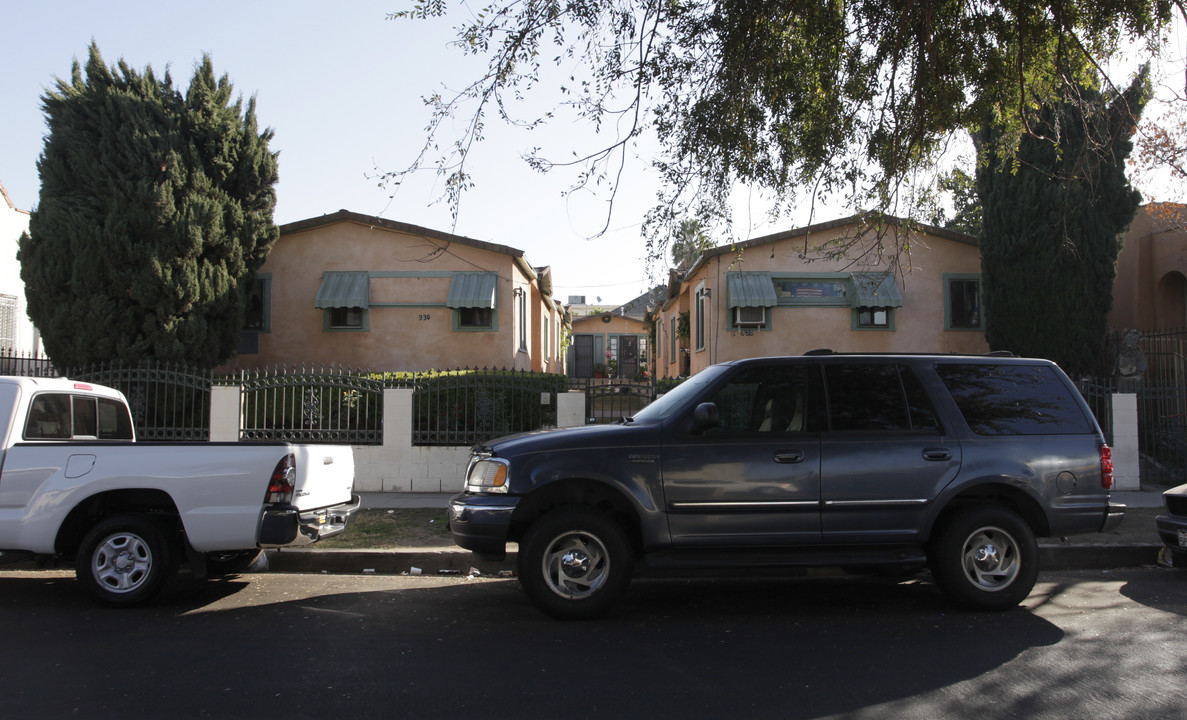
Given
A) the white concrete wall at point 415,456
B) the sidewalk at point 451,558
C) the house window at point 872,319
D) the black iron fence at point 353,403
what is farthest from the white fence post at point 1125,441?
the black iron fence at point 353,403

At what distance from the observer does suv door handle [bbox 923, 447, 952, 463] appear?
6223mm

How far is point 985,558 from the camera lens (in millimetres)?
6336

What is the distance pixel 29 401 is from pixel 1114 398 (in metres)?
13.5

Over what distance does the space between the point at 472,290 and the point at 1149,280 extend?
14934 mm

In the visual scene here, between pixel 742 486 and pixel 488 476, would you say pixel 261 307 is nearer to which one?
pixel 488 476

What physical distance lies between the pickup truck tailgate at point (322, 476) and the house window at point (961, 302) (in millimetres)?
14140

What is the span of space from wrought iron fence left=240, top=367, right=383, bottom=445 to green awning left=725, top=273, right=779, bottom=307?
7.64 m

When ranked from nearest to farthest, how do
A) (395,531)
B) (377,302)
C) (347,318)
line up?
1. (395,531)
2. (377,302)
3. (347,318)

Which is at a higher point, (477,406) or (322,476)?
(477,406)

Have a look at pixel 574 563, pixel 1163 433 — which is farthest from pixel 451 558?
pixel 1163 433

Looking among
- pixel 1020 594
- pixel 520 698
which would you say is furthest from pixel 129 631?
pixel 1020 594

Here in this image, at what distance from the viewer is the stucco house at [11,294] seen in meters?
19.3

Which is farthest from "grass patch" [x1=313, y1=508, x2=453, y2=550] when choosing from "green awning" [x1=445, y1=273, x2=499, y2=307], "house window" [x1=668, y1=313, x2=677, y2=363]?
"house window" [x1=668, y1=313, x2=677, y2=363]

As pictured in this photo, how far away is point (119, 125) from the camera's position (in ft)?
47.5
